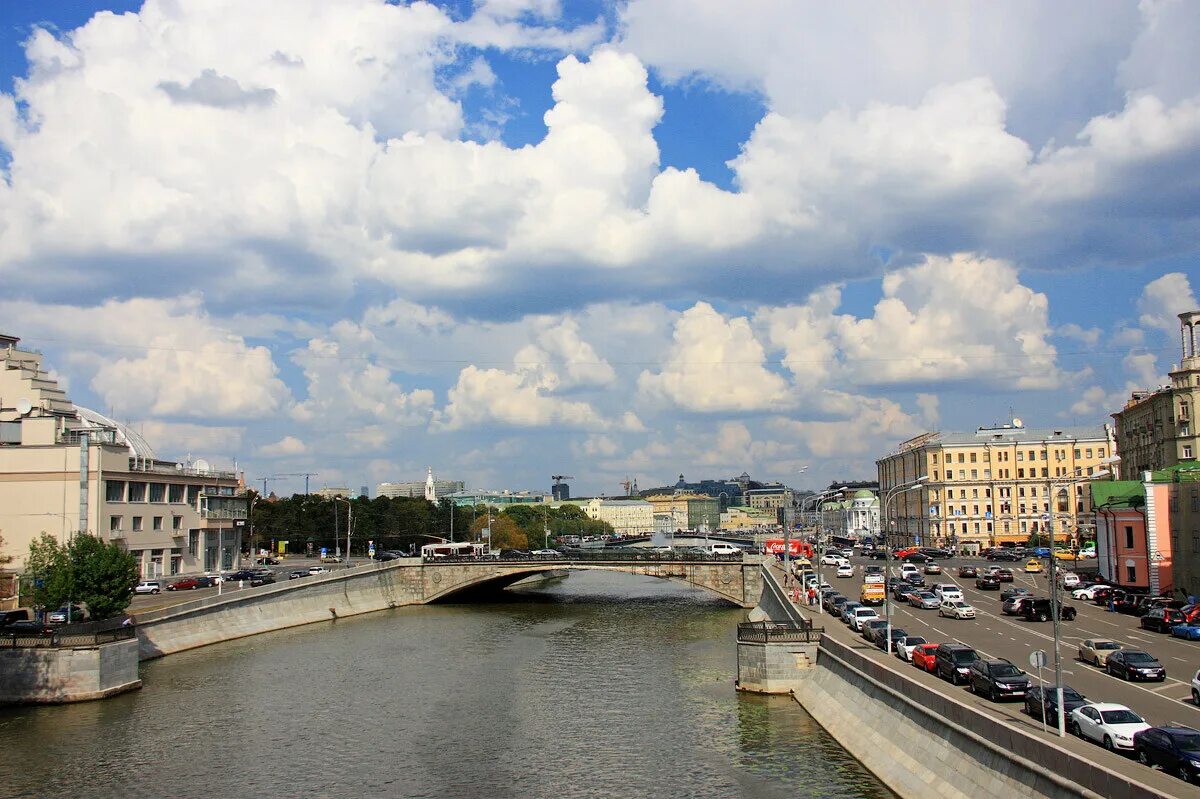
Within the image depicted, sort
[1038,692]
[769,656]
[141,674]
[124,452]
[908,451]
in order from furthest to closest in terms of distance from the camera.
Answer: [908,451] → [124,452] → [141,674] → [769,656] → [1038,692]

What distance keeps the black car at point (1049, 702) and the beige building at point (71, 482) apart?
85.3 metres

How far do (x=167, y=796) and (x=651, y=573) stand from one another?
246ft

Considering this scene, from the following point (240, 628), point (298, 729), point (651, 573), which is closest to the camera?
point (298, 729)

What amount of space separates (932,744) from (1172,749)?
920cm

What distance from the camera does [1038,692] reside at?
33531mm

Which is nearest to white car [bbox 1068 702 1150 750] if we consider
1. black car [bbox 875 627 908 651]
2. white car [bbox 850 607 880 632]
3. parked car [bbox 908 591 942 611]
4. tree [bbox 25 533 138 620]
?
black car [bbox 875 627 908 651]

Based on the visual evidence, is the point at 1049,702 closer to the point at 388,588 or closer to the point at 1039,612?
the point at 1039,612

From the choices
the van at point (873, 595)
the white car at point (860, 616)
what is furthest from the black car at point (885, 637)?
the van at point (873, 595)

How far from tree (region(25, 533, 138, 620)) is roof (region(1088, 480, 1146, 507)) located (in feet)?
274

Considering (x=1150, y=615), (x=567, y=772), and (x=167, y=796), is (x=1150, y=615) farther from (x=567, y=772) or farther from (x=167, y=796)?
(x=167, y=796)

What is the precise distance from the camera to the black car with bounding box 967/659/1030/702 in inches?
1444

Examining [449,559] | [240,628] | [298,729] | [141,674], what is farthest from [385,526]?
[298,729]

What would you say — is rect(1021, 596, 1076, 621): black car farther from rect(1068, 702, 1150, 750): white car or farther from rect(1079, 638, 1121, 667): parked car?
rect(1068, 702, 1150, 750): white car

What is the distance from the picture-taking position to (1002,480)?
173625 mm
